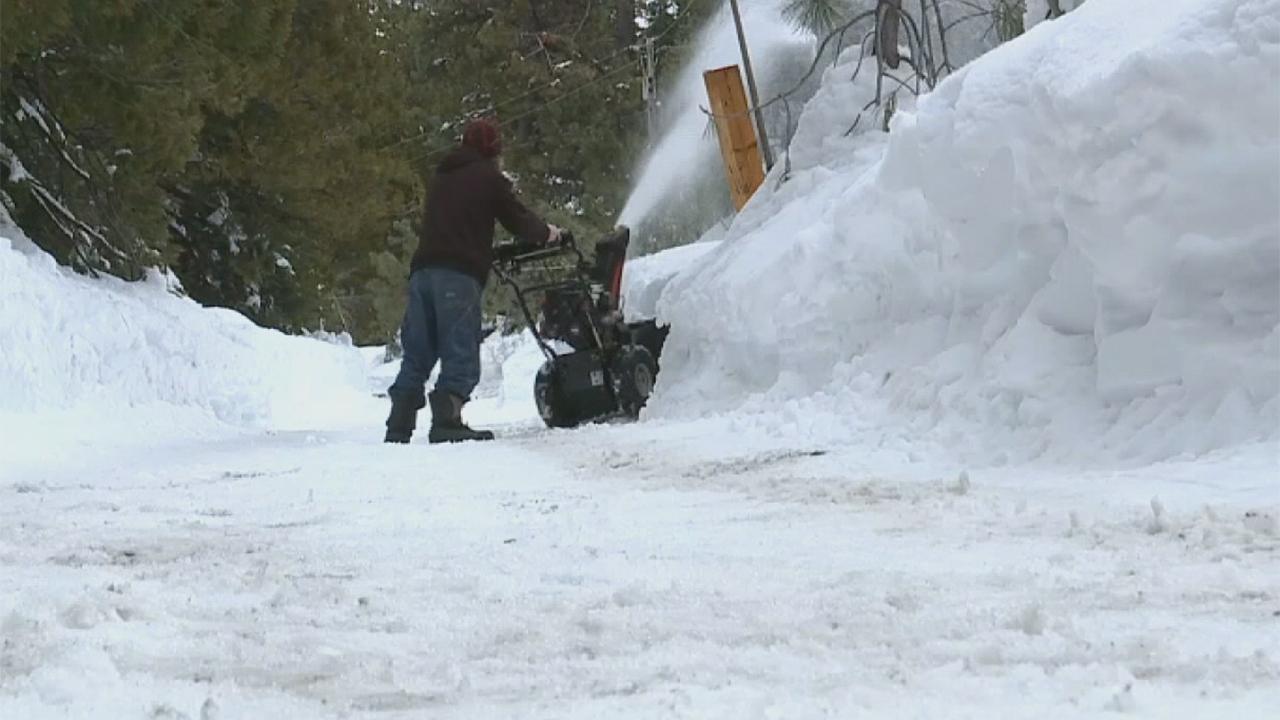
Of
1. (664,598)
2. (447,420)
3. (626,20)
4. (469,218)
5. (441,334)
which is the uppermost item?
(626,20)

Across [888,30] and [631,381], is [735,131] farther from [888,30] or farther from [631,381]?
[631,381]

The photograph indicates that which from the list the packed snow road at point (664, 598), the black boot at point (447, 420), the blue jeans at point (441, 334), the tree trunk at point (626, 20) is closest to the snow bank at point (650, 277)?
the blue jeans at point (441, 334)

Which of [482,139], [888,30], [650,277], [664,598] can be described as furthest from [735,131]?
[664,598]

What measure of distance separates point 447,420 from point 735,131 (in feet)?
13.5

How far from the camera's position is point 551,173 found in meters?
25.1

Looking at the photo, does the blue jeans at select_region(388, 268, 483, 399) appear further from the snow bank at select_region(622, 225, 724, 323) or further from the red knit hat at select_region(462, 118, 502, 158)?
the snow bank at select_region(622, 225, 724, 323)

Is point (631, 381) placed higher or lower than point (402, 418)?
lower

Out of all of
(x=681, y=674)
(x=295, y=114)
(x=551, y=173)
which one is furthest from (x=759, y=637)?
(x=551, y=173)

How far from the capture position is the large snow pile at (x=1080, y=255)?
4.48m

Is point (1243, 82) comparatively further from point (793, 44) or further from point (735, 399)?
point (793, 44)

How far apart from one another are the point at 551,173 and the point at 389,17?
619cm

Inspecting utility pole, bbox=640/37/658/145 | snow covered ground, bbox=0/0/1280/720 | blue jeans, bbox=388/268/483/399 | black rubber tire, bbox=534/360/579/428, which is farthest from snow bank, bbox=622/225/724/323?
utility pole, bbox=640/37/658/145

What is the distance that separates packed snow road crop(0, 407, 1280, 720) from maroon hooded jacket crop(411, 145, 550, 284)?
142 inches

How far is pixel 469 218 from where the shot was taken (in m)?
8.38
